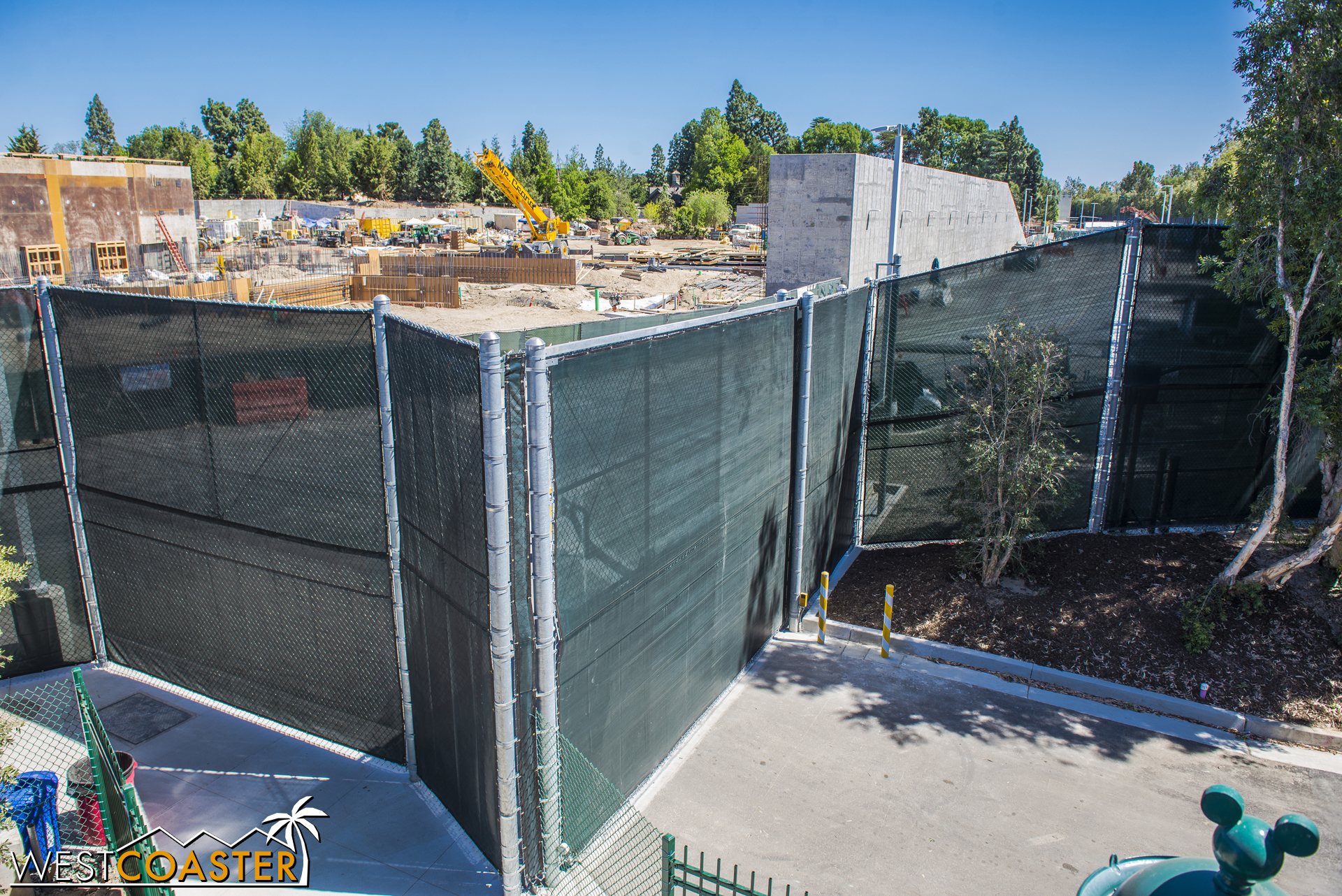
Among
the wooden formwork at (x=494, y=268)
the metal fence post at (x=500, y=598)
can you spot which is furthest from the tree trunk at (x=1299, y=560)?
the wooden formwork at (x=494, y=268)

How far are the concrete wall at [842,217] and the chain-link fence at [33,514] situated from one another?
67.5 ft

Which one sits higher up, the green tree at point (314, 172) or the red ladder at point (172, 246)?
the green tree at point (314, 172)

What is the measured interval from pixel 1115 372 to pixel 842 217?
16.2 metres

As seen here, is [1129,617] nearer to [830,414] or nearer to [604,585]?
[830,414]

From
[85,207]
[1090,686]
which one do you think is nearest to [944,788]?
[1090,686]

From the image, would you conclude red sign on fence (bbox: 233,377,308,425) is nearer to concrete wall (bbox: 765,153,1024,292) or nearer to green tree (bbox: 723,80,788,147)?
concrete wall (bbox: 765,153,1024,292)

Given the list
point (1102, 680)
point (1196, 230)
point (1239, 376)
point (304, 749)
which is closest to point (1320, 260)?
point (1196, 230)

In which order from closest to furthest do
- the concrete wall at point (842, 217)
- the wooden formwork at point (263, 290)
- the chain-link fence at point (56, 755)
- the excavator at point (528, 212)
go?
the chain-link fence at point (56, 755), the concrete wall at point (842, 217), the wooden formwork at point (263, 290), the excavator at point (528, 212)

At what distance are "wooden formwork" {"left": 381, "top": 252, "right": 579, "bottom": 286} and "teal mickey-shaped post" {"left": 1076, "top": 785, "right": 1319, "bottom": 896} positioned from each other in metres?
42.8

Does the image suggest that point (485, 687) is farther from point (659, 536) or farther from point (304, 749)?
point (304, 749)

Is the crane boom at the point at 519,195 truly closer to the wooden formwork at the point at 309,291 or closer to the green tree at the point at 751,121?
the wooden formwork at the point at 309,291

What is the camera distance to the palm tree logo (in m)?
5.78

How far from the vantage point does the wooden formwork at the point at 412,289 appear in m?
36.9

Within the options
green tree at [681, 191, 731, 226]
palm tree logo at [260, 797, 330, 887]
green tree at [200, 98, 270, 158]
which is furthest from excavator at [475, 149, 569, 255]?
green tree at [200, 98, 270, 158]
